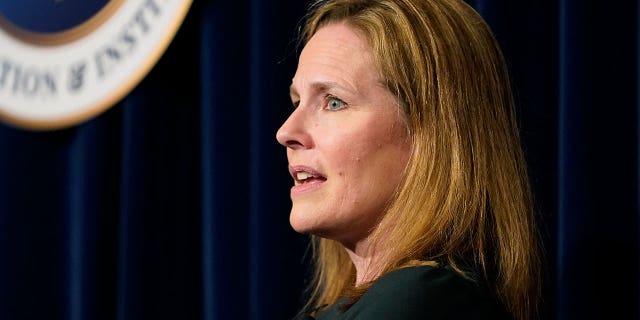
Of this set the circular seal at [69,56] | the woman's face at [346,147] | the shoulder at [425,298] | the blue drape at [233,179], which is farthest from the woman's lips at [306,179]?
the circular seal at [69,56]

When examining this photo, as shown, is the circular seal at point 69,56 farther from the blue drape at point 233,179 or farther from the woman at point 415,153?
the woman at point 415,153

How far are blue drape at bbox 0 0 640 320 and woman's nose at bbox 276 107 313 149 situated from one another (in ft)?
1.06

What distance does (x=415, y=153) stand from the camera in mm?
1013

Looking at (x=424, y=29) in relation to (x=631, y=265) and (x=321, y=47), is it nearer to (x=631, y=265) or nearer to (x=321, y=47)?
(x=321, y=47)

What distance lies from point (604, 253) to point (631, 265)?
34 mm

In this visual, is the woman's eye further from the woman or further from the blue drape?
the blue drape

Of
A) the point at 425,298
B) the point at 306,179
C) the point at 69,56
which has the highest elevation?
the point at 69,56

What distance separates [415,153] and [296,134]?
14 centimetres

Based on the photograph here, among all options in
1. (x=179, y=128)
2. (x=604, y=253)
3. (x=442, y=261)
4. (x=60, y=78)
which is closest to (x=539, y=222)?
(x=604, y=253)

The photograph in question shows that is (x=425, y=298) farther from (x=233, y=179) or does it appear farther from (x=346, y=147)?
(x=233, y=179)

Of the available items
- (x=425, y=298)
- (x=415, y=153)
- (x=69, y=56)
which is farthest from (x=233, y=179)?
(x=425, y=298)

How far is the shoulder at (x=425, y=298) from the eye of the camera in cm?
86

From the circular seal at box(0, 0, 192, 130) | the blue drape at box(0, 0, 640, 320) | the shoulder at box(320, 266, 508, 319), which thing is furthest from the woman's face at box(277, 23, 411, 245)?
the circular seal at box(0, 0, 192, 130)

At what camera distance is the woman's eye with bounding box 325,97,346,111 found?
1.06 m
